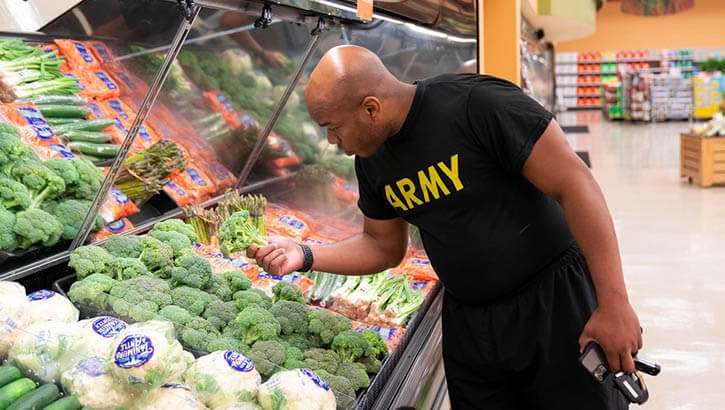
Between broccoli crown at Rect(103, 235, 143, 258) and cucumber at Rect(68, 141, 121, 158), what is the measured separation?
1.23ft

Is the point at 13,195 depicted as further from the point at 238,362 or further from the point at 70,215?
the point at 238,362

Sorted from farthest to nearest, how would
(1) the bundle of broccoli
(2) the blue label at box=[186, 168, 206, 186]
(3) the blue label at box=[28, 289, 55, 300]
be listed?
(2) the blue label at box=[186, 168, 206, 186]
(1) the bundle of broccoli
(3) the blue label at box=[28, 289, 55, 300]

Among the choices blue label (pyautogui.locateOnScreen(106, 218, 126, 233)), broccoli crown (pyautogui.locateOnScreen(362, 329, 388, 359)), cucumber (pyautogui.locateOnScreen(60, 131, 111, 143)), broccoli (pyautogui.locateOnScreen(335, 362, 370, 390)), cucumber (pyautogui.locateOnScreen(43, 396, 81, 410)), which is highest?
cucumber (pyautogui.locateOnScreen(60, 131, 111, 143))

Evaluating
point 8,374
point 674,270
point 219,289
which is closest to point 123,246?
point 219,289

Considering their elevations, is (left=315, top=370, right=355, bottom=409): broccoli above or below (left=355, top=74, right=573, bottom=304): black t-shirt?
below

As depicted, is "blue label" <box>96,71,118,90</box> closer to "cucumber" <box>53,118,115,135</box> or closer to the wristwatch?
"cucumber" <box>53,118,115,135</box>

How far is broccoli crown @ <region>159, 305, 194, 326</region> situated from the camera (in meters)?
1.97

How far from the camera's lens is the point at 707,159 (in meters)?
9.60

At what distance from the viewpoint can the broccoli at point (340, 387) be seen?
5.73ft

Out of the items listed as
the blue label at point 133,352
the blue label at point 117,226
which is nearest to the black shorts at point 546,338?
the blue label at point 133,352

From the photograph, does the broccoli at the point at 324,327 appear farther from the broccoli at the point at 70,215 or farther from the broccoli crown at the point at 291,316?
the broccoli at the point at 70,215

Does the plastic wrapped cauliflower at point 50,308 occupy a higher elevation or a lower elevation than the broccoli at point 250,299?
higher

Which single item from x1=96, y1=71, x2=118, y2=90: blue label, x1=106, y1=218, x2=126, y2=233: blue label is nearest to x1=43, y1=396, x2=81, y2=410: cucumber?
x1=106, y1=218, x2=126, y2=233: blue label

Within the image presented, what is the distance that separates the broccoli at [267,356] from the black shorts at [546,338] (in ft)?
1.89
